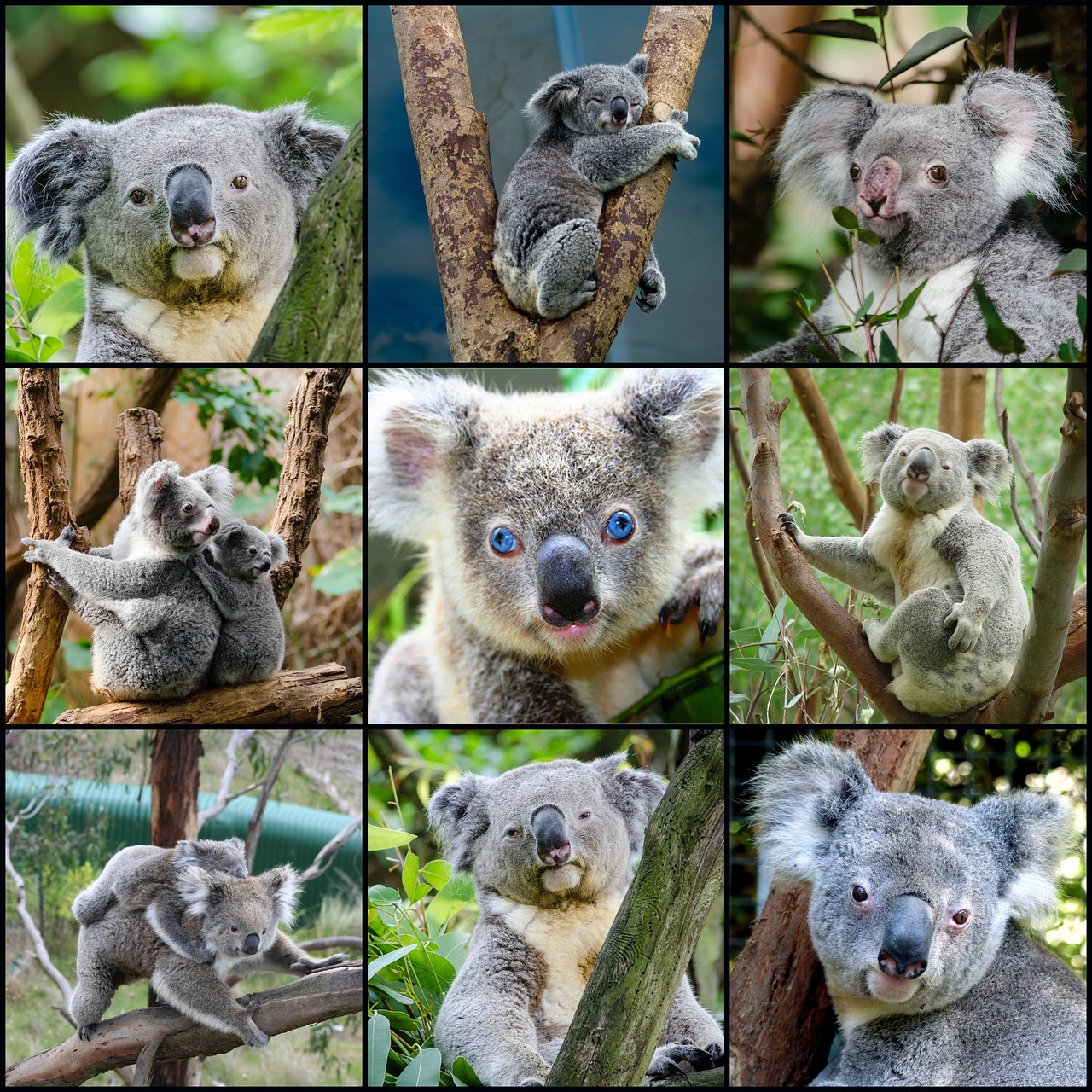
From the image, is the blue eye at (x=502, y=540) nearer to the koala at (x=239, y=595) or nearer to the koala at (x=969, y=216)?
the koala at (x=239, y=595)

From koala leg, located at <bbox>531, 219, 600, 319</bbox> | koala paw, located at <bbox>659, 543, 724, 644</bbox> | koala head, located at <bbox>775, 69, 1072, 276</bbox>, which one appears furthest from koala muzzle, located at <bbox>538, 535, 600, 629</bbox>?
koala head, located at <bbox>775, 69, 1072, 276</bbox>

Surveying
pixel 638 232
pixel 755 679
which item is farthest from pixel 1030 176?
pixel 755 679

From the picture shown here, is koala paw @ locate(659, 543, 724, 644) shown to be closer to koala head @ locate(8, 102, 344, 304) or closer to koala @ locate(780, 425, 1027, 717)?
koala @ locate(780, 425, 1027, 717)

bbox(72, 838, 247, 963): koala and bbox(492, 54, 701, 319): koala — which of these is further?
bbox(72, 838, 247, 963): koala

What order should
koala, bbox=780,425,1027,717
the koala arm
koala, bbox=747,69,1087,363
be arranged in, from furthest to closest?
koala, bbox=747,69,1087,363, the koala arm, koala, bbox=780,425,1027,717

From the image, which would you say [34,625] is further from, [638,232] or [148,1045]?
[638,232]

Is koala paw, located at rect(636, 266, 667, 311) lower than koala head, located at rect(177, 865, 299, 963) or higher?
higher
